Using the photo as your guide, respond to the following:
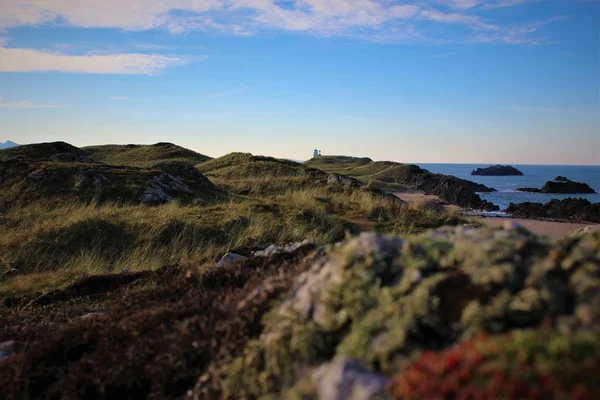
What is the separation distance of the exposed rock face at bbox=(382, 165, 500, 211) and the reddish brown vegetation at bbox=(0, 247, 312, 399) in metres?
28.4

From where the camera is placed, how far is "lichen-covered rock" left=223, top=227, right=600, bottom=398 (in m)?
2.24

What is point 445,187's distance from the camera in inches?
1724

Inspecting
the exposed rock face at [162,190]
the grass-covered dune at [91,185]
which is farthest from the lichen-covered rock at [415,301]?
the exposed rock face at [162,190]

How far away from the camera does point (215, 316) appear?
11.7 ft

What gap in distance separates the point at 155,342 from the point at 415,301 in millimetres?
2084

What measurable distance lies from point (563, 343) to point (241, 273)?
3.02 metres

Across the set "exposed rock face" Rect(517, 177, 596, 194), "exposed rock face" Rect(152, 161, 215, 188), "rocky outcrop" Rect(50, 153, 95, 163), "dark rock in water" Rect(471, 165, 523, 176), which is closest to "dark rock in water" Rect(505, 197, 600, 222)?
"exposed rock face" Rect(152, 161, 215, 188)

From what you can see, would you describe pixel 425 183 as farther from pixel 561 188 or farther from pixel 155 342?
pixel 155 342

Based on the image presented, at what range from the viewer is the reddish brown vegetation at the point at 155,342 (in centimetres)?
326

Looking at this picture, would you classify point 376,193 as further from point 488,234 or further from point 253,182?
point 488,234

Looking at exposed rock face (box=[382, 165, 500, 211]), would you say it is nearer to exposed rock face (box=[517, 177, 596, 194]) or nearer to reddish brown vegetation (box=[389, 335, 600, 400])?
exposed rock face (box=[517, 177, 596, 194])

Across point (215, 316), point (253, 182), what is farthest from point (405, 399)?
point (253, 182)

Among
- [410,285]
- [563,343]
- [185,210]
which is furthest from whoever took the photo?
[185,210]

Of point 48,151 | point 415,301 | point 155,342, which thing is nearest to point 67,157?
point 48,151
